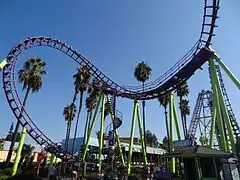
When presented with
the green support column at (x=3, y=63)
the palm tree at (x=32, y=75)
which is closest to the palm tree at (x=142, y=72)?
the palm tree at (x=32, y=75)

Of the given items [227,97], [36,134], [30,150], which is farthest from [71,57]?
[30,150]

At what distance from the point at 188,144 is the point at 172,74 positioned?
7062mm

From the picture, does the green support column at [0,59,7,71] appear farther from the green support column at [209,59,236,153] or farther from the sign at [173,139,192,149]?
the green support column at [209,59,236,153]

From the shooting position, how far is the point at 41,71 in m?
26.7

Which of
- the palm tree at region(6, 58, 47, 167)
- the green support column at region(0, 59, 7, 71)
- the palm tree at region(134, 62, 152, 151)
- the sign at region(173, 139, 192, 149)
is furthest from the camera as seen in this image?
the palm tree at region(134, 62, 152, 151)

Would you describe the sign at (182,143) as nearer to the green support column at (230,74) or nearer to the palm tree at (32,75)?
the green support column at (230,74)

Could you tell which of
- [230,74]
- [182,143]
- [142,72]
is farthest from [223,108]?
[142,72]

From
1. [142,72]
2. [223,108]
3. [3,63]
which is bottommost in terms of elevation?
[223,108]

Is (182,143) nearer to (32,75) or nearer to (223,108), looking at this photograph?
(223,108)

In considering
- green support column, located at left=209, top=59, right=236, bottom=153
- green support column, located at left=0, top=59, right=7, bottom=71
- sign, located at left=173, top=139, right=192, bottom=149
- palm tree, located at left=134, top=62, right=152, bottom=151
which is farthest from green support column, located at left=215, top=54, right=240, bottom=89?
green support column, located at left=0, top=59, right=7, bottom=71

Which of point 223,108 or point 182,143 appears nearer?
point 223,108

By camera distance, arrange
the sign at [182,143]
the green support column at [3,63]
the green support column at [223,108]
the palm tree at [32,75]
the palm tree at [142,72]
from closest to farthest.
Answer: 1. the green support column at [223,108]
2. the sign at [182,143]
3. the green support column at [3,63]
4. the palm tree at [32,75]
5. the palm tree at [142,72]

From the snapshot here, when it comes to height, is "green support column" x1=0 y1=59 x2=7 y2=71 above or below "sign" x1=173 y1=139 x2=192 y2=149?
above

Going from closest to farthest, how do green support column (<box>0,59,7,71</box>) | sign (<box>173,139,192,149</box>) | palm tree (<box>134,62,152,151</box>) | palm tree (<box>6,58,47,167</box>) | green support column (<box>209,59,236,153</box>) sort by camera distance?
1. green support column (<box>209,59,236,153</box>)
2. sign (<box>173,139,192,149</box>)
3. green support column (<box>0,59,7,71</box>)
4. palm tree (<box>6,58,47,167</box>)
5. palm tree (<box>134,62,152,151</box>)
